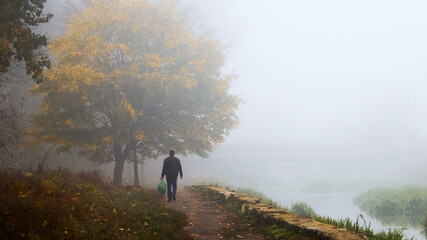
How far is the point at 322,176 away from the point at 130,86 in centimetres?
3617

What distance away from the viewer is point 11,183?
852 centimetres

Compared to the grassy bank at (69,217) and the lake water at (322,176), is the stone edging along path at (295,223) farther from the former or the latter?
the lake water at (322,176)

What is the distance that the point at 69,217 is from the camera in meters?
6.98

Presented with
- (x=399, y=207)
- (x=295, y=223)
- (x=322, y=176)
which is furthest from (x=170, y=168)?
(x=322, y=176)

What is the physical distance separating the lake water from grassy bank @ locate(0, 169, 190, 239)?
1592cm

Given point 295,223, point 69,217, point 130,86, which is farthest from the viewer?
point 130,86

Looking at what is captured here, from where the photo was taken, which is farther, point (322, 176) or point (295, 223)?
point (322, 176)

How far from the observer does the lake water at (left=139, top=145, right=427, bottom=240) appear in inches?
1272

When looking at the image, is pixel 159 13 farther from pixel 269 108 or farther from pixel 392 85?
pixel 269 108

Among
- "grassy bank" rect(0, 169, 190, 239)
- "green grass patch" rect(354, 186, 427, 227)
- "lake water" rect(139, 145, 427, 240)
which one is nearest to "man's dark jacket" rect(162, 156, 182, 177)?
"grassy bank" rect(0, 169, 190, 239)

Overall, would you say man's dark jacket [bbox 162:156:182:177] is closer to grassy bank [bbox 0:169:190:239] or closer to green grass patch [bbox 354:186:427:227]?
grassy bank [bbox 0:169:190:239]

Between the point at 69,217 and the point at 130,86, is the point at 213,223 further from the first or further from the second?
the point at 130,86

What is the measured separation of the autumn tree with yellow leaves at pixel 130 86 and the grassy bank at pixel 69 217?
318 inches

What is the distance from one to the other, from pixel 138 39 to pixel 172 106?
4385mm
